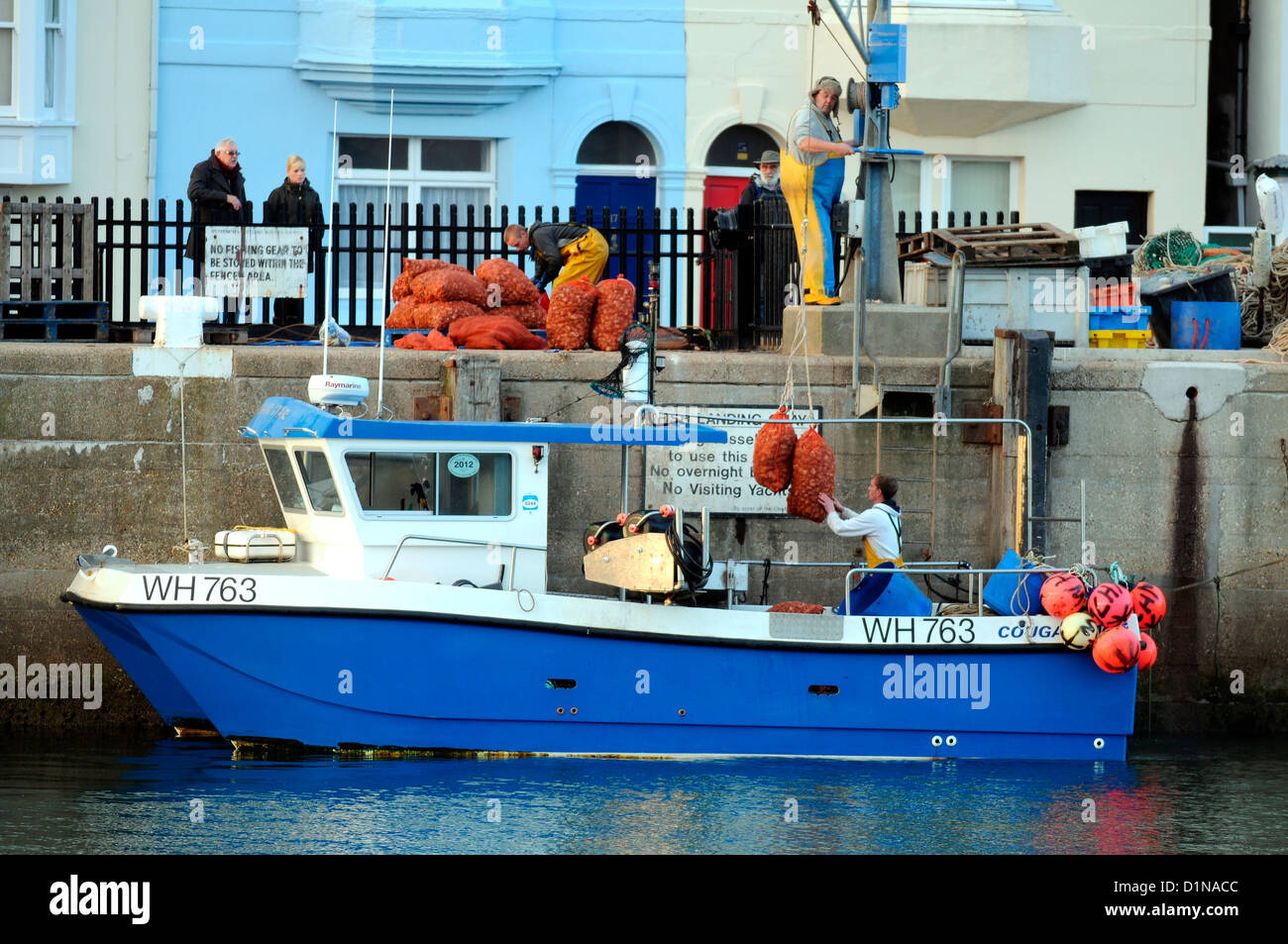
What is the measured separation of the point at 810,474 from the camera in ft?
38.4

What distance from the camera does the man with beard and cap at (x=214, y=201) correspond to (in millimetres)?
14805

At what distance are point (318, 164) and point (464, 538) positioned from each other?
8.85m

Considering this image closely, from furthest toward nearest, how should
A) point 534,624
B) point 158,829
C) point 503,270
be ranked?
point 503,270
point 534,624
point 158,829

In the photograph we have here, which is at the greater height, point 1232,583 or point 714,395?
point 714,395

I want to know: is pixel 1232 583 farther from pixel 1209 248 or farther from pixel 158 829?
pixel 158 829

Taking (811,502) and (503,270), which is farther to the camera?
(503,270)

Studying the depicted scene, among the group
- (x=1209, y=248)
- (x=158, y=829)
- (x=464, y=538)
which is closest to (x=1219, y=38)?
(x=1209, y=248)

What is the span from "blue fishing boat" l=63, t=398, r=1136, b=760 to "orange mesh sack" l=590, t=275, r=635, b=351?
5.85ft

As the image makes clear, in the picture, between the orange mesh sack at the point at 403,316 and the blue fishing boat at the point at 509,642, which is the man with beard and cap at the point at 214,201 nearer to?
the orange mesh sack at the point at 403,316

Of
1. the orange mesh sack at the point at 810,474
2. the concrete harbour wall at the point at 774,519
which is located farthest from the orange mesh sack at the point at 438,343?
the orange mesh sack at the point at 810,474

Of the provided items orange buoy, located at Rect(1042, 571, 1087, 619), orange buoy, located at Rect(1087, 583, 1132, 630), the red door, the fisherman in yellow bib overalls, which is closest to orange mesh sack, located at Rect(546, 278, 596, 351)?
the red door

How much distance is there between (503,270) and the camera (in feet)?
45.7

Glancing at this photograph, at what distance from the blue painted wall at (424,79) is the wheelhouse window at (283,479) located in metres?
7.73

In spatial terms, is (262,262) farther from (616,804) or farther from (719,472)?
(616,804)
